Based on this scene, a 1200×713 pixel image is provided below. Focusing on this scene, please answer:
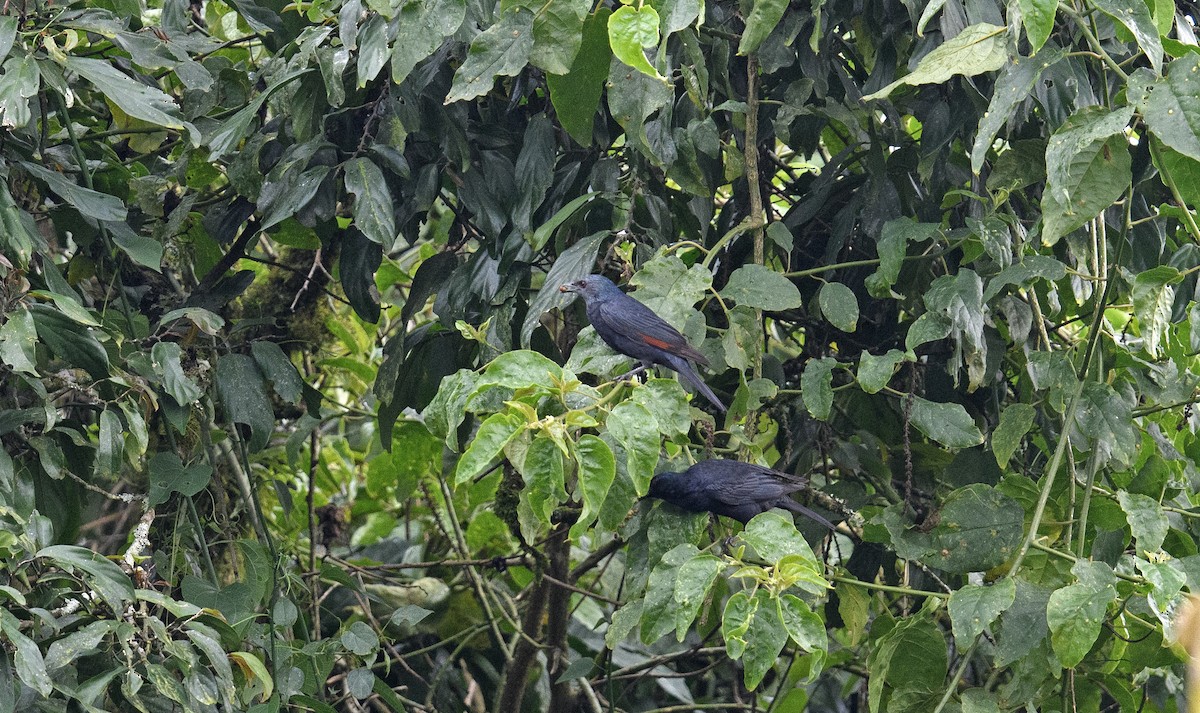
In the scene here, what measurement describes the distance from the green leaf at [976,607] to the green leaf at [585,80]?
4.14 ft

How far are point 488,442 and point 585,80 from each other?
0.97 m

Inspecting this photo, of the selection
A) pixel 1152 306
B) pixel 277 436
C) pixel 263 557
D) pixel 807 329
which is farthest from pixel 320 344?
pixel 1152 306

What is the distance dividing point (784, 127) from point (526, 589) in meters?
2.64

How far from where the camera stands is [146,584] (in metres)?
2.55

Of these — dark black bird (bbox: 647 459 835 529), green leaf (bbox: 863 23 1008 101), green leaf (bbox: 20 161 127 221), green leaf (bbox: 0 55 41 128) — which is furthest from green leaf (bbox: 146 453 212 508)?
green leaf (bbox: 863 23 1008 101)

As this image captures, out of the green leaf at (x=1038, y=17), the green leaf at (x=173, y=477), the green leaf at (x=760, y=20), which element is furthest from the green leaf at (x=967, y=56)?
the green leaf at (x=173, y=477)

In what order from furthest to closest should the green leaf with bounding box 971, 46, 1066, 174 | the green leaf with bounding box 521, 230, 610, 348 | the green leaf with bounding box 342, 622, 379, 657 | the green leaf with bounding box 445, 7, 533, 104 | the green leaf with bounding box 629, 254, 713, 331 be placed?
the green leaf with bounding box 342, 622, 379, 657
the green leaf with bounding box 521, 230, 610, 348
the green leaf with bounding box 629, 254, 713, 331
the green leaf with bounding box 445, 7, 533, 104
the green leaf with bounding box 971, 46, 1066, 174

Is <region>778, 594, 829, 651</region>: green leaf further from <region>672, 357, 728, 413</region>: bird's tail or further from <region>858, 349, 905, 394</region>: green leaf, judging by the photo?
<region>672, 357, 728, 413</region>: bird's tail

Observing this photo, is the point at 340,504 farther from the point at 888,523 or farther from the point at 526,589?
the point at 888,523

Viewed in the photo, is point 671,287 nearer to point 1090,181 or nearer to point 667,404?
point 667,404

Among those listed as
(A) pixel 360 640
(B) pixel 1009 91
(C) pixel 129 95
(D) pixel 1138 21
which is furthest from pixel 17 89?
(D) pixel 1138 21

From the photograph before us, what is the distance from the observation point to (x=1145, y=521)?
239 cm

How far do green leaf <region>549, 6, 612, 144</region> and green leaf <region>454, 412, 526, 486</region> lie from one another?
852 millimetres

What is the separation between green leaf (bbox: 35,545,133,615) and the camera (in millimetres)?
2316
